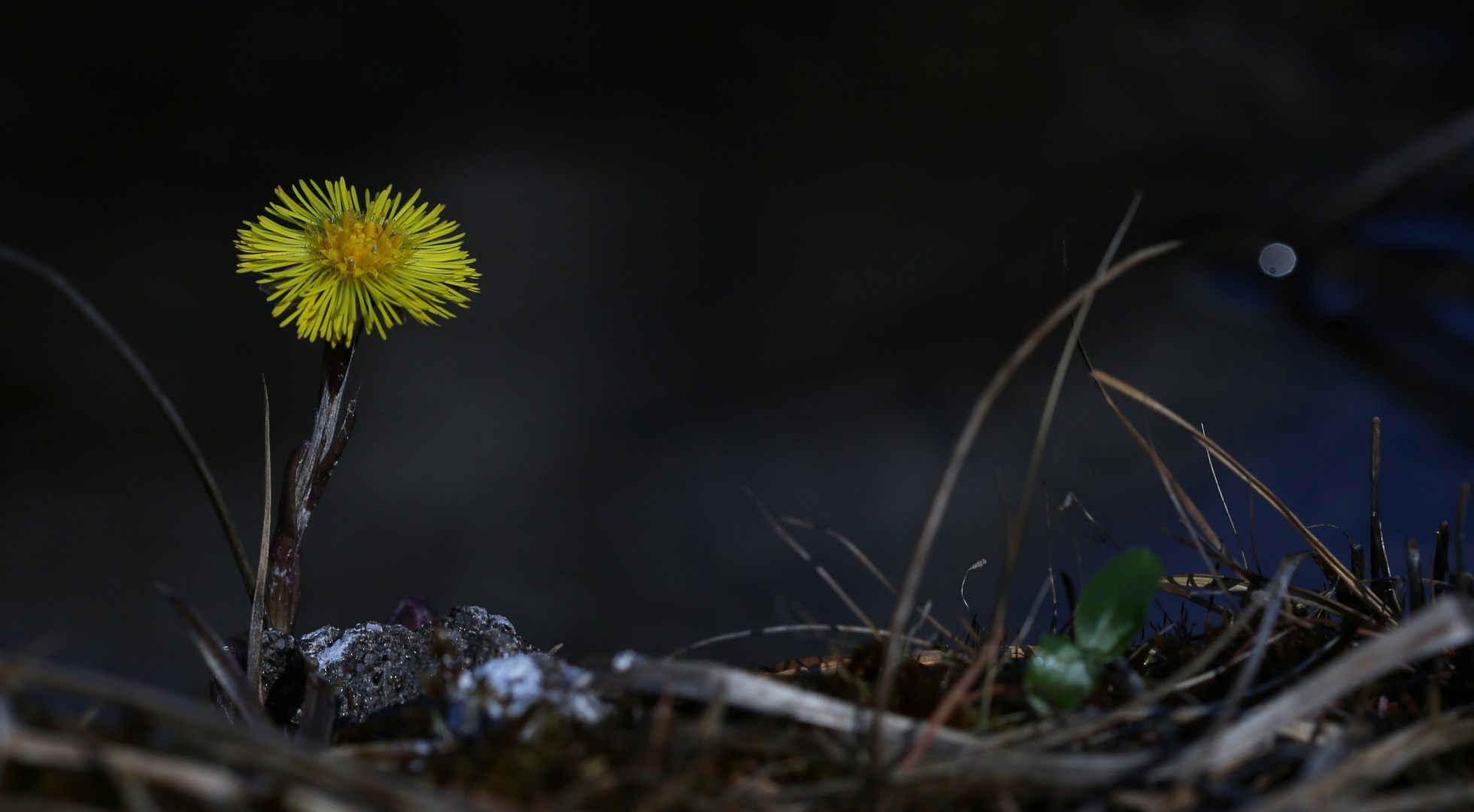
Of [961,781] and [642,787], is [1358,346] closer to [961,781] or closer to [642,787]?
[961,781]

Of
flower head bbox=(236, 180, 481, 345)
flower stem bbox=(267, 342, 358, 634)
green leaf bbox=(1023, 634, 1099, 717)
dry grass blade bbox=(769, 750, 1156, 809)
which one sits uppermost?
flower head bbox=(236, 180, 481, 345)

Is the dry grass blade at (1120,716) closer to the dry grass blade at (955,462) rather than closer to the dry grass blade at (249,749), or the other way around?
the dry grass blade at (955,462)

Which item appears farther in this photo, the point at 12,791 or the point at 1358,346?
the point at 1358,346

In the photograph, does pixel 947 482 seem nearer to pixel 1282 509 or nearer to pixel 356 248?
pixel 1282 509

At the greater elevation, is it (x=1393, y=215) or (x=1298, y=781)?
(x=1393, y=215)

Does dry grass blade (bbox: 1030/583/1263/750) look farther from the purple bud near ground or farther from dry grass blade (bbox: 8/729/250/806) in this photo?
→ the purple bud near ground

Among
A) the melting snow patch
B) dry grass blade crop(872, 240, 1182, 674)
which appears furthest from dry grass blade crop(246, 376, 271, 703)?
dry grass blade crop(872, 240, 1182, 674)

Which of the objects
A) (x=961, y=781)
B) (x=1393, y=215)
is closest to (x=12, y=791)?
(x=961, y=781)

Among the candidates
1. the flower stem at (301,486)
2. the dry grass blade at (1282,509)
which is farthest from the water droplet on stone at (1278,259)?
the flower stem at (301,486)
